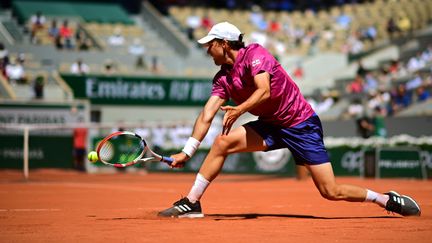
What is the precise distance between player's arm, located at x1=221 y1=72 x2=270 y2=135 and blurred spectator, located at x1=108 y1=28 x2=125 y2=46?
97.8 feet

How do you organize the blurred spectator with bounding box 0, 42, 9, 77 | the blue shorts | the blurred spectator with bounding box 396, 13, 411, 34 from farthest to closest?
1. the blurred spectator with bounding box 396, 13, 411, 34
2. the blurred spectator with bounding box 0, 42, 9, 77
3. the blue shorts

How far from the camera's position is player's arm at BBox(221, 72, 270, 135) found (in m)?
9.55

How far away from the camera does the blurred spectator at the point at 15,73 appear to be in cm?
3266

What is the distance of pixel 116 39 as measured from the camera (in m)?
39.4

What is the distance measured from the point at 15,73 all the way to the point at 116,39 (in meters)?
7.37

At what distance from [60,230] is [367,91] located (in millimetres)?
26917

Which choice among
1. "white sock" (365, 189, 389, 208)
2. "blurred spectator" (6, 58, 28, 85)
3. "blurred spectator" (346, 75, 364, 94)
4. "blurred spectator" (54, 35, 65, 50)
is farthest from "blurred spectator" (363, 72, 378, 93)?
"white sock" (365, 189, 389, 208)

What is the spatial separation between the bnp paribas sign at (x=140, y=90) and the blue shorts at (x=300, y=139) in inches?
871

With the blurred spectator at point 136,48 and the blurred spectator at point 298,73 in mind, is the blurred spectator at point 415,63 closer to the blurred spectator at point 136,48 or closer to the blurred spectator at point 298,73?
the blurred spectator at point 298,73

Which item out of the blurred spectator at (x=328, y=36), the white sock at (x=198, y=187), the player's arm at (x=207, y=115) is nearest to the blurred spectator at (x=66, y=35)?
the blurred spectator at (x=328, y=36)

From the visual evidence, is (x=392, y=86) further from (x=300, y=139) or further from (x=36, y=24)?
(x=300, y=139)

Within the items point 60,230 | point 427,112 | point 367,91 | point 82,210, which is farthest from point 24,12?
point 60,230

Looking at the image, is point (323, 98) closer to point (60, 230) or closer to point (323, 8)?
point (323, 8)

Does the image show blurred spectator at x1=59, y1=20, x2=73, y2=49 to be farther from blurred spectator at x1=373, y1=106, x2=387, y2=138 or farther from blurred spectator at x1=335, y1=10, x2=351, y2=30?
blurred spectator at x1=335, y1=10, x2=351, y2=30
